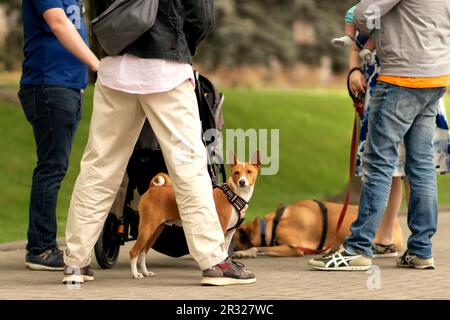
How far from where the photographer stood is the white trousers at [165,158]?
648 centimetres

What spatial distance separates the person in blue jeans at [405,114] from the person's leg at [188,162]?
1210 millimetres

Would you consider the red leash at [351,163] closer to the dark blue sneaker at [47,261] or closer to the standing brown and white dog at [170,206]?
the standing brown and white dog at [170,206]

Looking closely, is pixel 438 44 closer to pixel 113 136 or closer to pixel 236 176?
pixel 236 176

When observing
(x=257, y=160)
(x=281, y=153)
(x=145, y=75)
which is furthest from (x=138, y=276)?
(x=281, y=153)

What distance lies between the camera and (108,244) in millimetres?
7840

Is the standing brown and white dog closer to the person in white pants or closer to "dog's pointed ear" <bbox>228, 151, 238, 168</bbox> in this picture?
"dog's pointed ear" <bbox>228, 151, 238, 168</bbox>

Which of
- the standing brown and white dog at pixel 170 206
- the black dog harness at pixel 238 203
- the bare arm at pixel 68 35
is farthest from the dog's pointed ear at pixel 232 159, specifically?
the bare arm at pixel 68 35

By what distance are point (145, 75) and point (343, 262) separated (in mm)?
1965

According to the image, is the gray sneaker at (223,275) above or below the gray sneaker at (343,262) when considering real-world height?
above

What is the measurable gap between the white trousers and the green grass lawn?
341 cm

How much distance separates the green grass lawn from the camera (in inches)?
517

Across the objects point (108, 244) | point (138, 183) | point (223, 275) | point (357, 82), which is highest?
point (357, 82)

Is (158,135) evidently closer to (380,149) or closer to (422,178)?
(380,149)
